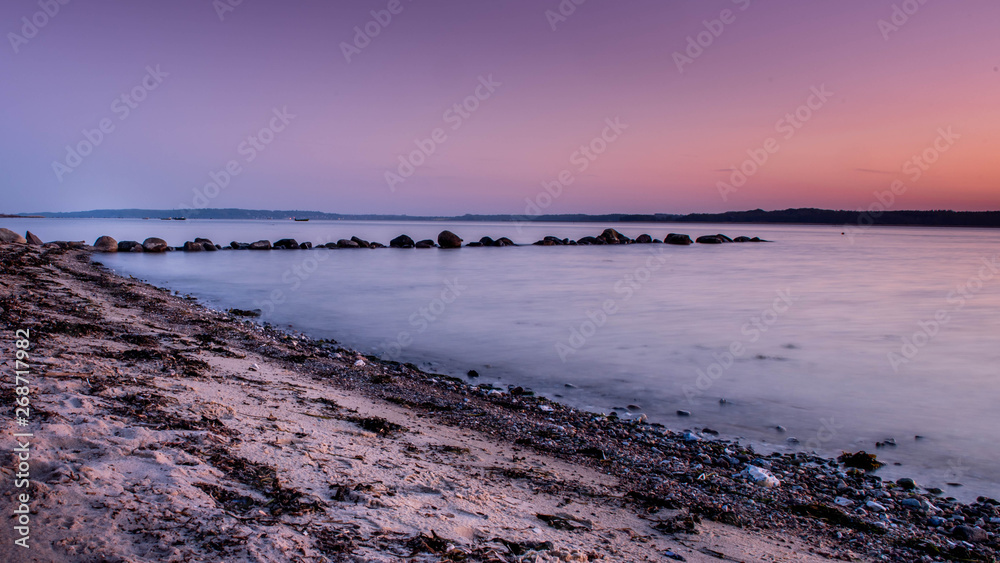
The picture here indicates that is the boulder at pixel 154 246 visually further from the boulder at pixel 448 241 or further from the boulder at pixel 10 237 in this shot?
the boulder at pixel 448 241

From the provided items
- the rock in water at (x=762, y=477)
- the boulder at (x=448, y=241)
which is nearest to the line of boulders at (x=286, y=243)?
the boulder at (x=448, y=241)

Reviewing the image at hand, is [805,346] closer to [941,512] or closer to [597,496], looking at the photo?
[941,512]

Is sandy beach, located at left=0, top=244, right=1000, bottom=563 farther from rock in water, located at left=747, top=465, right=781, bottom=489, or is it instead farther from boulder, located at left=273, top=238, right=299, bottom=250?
boulder, located at left=273, top=238, right=299, bottom=250

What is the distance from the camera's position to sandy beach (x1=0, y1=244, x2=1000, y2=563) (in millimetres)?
2789

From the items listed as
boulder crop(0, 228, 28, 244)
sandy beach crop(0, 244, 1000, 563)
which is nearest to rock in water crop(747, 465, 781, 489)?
sandy beach crop(0, 244, 1000, 563)

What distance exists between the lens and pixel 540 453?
5105 millimetres

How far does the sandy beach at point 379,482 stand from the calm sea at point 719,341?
1.29 meters

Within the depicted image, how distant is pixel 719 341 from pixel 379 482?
9.62 m

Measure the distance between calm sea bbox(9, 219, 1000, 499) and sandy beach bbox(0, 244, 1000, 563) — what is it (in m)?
1.29

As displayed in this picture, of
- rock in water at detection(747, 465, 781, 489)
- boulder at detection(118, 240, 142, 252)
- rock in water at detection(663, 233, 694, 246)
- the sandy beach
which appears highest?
rock in water at detection(663, 233, 694, 246)

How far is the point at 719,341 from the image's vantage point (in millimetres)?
11547

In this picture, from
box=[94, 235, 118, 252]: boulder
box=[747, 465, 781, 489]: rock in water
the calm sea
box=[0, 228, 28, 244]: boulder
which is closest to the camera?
box=[747, 465, 781, 489]: rock in water

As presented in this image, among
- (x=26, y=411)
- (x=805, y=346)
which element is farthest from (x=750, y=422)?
(x=26, y=411)

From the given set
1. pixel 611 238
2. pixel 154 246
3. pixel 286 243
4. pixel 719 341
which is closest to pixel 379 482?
pixel 719 341
